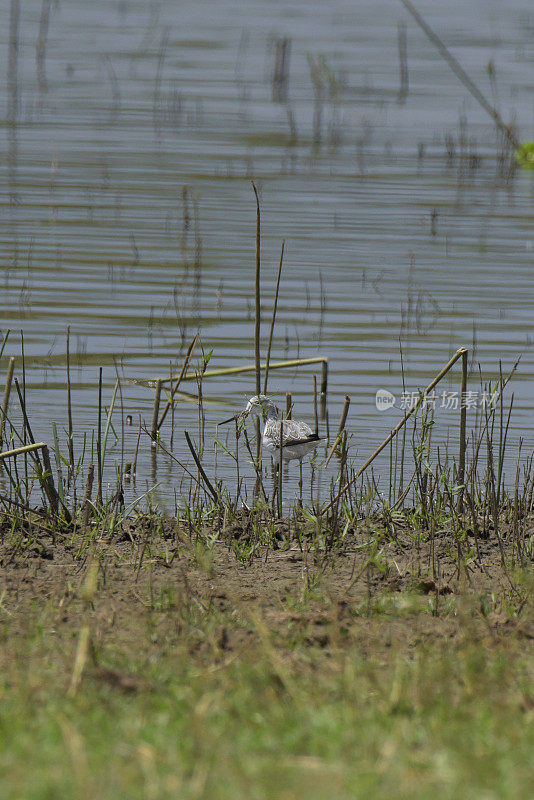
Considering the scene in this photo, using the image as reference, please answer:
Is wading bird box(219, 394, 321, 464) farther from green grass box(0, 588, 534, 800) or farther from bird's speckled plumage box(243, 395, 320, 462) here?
green grass box(0, 588, 534, 800)

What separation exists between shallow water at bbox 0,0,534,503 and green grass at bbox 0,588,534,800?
2507 mm

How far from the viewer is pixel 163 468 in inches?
288

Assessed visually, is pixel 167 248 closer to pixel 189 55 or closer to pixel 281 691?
pixel 281 691

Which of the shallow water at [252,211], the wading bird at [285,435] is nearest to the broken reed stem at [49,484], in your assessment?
the wading bird at [285,435]

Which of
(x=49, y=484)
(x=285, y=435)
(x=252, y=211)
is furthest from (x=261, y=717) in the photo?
(x=252, y=211)

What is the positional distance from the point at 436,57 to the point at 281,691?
910 inches

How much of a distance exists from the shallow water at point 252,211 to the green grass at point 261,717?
2507 millimetres

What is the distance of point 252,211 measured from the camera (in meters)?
14.7

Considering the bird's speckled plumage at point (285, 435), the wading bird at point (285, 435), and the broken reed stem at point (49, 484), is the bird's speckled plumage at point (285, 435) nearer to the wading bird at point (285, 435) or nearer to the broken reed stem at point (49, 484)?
the wading bird at point (285, 435)

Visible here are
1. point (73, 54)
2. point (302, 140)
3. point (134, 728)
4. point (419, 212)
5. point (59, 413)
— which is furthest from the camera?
point (73, 54)

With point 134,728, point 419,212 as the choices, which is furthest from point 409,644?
point 419,212

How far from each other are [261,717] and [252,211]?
37.6 feet

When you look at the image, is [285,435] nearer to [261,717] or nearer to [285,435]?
[285,435]

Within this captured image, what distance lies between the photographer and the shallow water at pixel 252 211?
9469mm
